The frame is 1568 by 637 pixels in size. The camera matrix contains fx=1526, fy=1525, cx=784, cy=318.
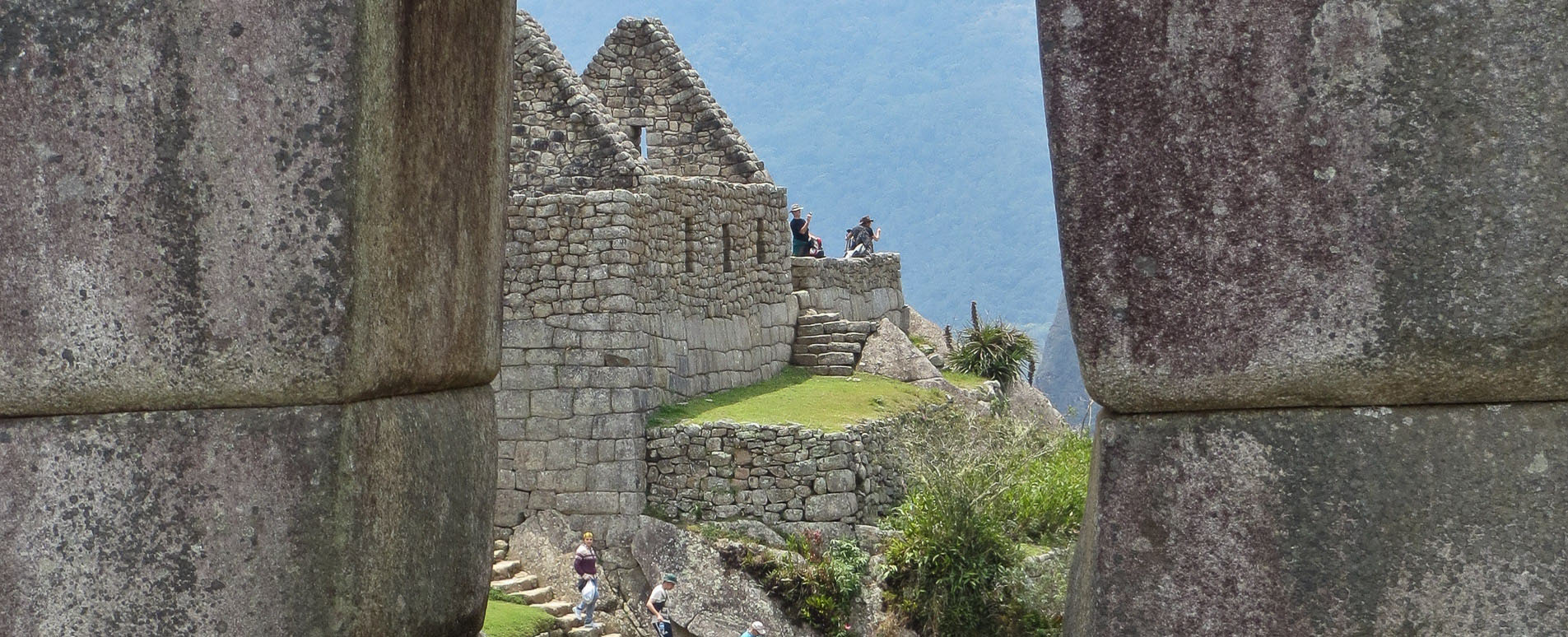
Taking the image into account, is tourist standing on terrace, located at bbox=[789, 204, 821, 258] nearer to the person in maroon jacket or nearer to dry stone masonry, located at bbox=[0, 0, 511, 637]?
the person in maroon jacket

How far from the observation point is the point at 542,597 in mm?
17469

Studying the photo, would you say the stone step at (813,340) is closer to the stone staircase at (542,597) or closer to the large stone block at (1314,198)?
the stone staircase at (542,597)

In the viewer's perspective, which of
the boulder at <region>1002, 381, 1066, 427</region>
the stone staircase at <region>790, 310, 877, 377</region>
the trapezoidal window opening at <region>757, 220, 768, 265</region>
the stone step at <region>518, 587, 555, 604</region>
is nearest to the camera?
the stone step at <region>518, 587, 555, 604</region>

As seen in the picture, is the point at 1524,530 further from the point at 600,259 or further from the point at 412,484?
the point at 600,259

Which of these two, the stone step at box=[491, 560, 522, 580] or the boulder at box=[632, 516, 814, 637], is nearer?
the boulder at box=[632, 516, 814, 637]

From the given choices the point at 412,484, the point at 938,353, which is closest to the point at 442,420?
the point at 412,484

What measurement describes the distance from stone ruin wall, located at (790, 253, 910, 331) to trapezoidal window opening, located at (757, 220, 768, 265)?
4.62ft

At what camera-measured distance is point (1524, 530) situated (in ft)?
7.23

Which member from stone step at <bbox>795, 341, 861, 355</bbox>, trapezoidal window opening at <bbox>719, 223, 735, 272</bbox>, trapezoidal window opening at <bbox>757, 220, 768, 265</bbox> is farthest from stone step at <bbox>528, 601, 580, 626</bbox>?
stone step at <bbox>795, 341, 861, 355</bbox>

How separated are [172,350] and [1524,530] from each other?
2.12m

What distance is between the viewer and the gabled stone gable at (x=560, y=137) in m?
18.8

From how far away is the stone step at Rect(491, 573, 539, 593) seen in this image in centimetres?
1736

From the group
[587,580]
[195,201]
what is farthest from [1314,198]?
[587,580]

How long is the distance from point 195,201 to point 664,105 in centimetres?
2142
